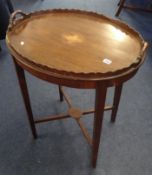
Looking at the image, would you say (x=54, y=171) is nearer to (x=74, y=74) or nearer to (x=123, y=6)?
(x=74, y=74)

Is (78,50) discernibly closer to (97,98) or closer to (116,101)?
(97,98)

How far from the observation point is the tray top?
0.82m

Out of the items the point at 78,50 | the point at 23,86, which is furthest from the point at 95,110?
the point at 23,86

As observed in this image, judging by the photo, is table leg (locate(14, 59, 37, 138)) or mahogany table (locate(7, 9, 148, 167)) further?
table leg (locate(14, 59, 37, 138))

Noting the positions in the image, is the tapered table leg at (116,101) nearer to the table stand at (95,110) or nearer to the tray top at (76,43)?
the table stand at (95,110)

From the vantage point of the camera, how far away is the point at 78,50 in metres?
0.90

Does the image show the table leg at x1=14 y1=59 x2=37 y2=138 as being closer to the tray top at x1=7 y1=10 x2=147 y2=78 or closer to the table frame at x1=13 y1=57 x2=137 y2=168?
the table frame at x1=13 y1=57 x2=137 y2=168

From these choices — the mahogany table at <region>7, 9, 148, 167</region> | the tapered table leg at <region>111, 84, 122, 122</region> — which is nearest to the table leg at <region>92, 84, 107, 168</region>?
the mahogany table at <region>7, 9, 148, 167</region>

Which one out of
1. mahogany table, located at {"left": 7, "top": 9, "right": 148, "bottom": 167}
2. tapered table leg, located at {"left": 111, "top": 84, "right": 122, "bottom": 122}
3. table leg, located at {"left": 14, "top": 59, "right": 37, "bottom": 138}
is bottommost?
tapered table leg, located at {"left": 111, "top": 84, "right": 122, "bottom": 122}

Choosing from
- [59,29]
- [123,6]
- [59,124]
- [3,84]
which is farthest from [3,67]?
[123,6]

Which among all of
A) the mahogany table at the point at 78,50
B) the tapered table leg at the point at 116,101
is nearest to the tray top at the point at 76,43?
the mahogany table at the point at 78,50

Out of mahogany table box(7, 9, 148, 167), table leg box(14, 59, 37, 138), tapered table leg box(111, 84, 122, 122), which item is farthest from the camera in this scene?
tapered table leg box(111, 84, 122, 122)

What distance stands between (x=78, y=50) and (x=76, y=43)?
0.17 ft

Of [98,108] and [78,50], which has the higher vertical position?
[78,50]
